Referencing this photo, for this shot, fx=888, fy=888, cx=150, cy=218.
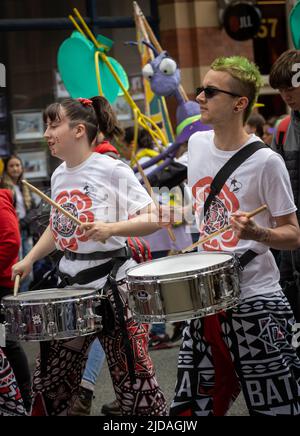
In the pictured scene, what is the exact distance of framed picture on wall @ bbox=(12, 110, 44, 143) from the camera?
10.6 m

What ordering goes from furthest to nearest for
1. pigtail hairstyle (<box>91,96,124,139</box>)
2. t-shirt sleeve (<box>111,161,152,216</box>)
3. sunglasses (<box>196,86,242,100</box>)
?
1. pigtail hairstyle (<box>91,96,124,139</box>)
2. t-shirt sleeve (<box>111,161,152,216</box>)
3. sunglasses (<box>196,86,242,100</box>)

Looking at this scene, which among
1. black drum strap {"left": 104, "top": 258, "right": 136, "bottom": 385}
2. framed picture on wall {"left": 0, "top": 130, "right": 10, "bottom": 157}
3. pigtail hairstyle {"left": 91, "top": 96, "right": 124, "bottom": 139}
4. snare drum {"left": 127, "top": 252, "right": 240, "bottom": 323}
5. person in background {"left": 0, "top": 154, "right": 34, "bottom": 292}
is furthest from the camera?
framed picture on wall {"left": 0, "top": 130, "right": 10, "bottom": 157}

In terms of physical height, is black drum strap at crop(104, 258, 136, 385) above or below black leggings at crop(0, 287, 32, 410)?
above

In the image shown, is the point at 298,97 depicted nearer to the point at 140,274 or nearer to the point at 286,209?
the point at 286,209

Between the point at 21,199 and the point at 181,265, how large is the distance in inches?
244

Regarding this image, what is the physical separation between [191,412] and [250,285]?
54 cm

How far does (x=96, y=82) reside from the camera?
6.45 m

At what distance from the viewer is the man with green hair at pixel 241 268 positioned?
3189 millimetres

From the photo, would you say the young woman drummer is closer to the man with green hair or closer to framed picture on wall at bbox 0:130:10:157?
the man with green hair

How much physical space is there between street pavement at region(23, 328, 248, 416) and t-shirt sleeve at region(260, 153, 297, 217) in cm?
200

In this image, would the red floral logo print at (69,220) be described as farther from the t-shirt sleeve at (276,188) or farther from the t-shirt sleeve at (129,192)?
the t-shirt sleeve at (276,188)

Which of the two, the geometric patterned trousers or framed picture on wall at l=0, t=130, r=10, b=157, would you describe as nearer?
the geometric patterned trousers

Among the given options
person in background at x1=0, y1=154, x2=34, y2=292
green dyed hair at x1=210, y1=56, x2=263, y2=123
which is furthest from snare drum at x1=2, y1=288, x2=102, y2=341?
person in background at x1=0, y1=154, x2=34, y2=292

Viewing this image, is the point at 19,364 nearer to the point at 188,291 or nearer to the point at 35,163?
the point at 188,291
